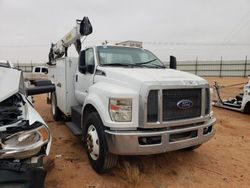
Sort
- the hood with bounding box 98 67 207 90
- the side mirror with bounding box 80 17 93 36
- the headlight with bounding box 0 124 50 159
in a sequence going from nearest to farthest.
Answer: the headlight with bounding box 0 124 50 159
the hood with bounding box 98 67 207 90
the side mirror with bounding box 80 17 93 36

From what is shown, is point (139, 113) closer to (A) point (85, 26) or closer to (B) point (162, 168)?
(B) point (162, 168)

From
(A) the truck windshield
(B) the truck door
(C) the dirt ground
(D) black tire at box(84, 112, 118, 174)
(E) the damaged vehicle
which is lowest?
(C) the dirt ground

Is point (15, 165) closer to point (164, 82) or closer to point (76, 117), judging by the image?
point (164, 82)

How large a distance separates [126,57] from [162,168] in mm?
2243

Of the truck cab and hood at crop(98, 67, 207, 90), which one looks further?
hood at crop(98, 67, 207, 90)

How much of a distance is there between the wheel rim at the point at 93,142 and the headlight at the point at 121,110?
0.62 m

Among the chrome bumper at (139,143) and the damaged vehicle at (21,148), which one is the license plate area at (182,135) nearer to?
the chrome bumper at (139,143)

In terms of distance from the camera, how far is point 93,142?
12.5 ft

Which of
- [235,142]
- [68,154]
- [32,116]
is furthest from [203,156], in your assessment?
[32,116]

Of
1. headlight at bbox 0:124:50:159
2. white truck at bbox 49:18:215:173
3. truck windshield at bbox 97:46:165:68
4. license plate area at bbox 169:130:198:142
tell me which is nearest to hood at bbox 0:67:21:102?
headlight at bbox 0:124:50:159

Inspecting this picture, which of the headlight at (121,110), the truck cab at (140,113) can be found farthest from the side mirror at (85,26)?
the headlight at (121,110)

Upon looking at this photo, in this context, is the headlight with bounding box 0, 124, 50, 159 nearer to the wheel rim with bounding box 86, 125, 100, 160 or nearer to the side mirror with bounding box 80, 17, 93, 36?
the wheel rim with bounding box 86, 125, 100, 160

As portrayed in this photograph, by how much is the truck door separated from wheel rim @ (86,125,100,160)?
1009 millimetres

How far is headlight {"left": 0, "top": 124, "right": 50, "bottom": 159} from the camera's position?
2109 mm
